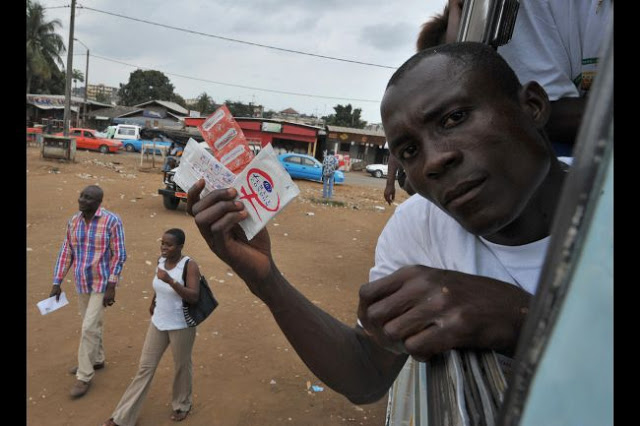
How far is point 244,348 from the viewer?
16.7 feet

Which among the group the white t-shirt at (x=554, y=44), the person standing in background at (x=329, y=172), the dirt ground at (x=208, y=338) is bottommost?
the dirt ground at (x=208, y=338)

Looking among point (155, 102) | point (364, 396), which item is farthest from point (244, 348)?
point (155, 102)

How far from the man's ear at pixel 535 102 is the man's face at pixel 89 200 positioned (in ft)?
14.4

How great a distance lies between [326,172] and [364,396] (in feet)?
49.8

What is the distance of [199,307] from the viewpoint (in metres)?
3.90

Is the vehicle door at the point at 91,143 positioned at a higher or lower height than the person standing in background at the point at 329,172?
lower

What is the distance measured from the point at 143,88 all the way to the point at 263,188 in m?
62.8

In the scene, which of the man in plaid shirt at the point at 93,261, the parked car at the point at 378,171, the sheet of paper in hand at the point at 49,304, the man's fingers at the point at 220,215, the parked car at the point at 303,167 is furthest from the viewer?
the parked car at the point at 378,171

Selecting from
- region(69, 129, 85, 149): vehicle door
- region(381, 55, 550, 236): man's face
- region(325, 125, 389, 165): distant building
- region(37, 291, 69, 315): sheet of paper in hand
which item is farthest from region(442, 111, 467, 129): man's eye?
region(325, 125, 389, 165): distant building

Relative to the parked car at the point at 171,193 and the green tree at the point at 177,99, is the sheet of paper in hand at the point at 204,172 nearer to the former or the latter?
the parked car at the point at 171,193

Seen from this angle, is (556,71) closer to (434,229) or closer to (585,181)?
(434,229)

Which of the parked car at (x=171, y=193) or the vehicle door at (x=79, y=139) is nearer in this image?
the parked car at (x=171, y=193)

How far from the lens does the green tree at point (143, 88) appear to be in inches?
2242

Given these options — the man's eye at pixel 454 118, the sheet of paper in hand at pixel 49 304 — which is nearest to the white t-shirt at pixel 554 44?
the man's eye at pixel 454 118
